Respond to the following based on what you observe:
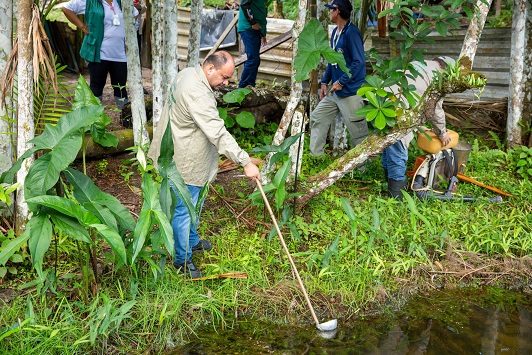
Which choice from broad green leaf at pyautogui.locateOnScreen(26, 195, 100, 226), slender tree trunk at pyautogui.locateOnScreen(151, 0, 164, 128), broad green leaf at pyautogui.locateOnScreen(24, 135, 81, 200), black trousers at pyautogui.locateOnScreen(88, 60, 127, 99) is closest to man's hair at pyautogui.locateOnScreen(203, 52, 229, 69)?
broad green leaf at pyautogui.locateOnScreen(24, 135, 81, 200)

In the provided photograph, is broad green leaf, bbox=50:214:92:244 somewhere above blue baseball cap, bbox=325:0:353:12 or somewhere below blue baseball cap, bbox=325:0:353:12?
below

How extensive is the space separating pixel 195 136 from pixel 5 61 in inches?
59.2

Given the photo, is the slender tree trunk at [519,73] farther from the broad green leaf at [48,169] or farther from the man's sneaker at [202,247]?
the broad green leaf at [48,169]

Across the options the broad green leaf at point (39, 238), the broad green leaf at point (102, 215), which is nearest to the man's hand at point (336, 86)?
the broad green leaf at point (102, 215)

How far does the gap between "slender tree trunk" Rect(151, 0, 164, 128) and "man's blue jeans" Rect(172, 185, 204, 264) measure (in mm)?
1636

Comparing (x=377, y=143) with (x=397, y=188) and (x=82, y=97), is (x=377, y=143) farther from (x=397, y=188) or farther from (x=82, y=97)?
(x=82, y=97)

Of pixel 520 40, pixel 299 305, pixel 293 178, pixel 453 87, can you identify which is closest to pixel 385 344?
pixel 299 305

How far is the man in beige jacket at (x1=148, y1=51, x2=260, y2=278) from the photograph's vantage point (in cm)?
427

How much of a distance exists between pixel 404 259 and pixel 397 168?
1.14 metres

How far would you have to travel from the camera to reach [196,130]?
4422mm

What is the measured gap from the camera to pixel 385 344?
4.29 m

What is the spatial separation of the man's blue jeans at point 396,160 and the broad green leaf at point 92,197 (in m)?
→ 2.88

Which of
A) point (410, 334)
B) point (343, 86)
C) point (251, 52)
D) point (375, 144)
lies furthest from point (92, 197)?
point (251, 52)

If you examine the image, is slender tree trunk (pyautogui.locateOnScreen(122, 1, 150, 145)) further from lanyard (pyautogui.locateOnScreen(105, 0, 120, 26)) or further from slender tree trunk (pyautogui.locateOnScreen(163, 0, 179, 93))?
lanyard (pyautogui.locateOnScreen(105, 0, 120, 26))
